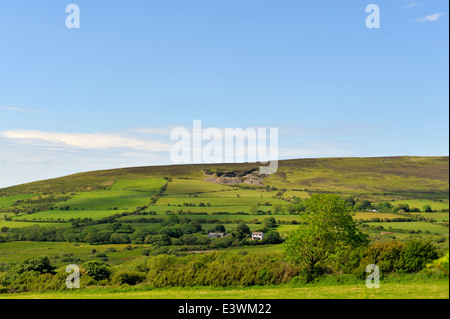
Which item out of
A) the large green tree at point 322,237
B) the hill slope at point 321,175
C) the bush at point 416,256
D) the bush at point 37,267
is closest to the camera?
the bush at point 416,256

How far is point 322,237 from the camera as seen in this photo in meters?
33.7

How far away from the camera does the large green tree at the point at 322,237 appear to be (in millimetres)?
33344

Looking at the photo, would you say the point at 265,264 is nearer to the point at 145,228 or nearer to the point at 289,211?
the point at 145,228

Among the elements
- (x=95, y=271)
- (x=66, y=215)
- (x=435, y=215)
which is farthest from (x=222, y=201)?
(x=95, y=271)

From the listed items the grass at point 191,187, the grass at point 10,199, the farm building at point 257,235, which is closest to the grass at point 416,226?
the farm building at point 257,235

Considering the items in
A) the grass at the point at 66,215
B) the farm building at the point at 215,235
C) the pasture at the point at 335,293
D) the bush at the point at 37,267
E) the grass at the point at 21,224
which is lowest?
the farm building at the point at 215,235

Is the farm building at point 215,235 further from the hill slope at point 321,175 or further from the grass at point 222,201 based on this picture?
the hill slope at point 321,175

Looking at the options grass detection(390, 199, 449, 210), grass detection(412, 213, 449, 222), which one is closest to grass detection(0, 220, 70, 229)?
grass detection(412, 213, 449, 222)

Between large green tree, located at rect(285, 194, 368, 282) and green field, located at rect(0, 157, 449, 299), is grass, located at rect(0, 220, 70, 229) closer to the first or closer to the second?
green field, located at rect(0, 157, 449, 299)

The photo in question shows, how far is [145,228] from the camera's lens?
9088 cm

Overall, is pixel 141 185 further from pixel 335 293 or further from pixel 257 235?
pixel 335 293

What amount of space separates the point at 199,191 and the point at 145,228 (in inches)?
1661

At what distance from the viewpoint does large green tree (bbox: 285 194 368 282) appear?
33344mm
